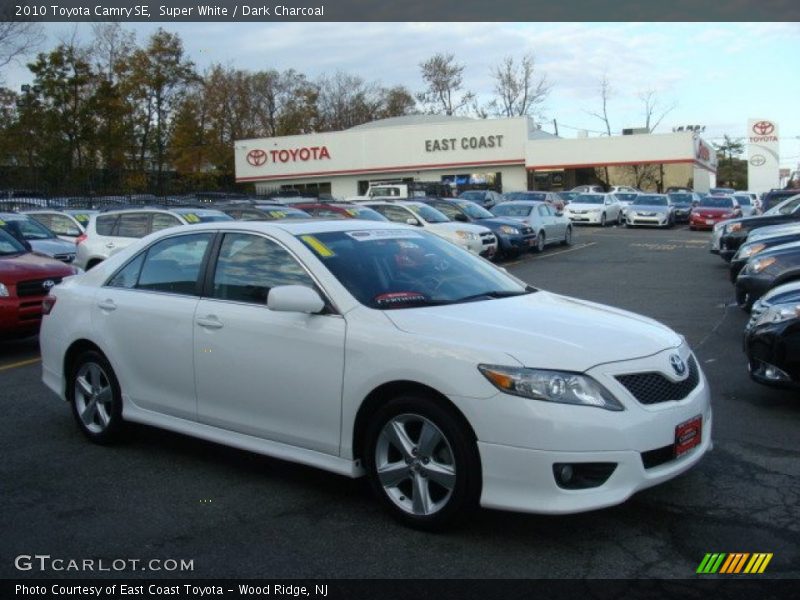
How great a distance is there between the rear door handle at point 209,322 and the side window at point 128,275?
36.9 inches

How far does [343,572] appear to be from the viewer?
3973 millimetres

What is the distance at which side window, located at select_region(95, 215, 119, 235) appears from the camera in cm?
1542

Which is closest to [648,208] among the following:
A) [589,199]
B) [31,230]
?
[589,199]

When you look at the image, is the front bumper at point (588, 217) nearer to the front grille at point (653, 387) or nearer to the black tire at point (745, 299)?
the black tire at point (745, 299)

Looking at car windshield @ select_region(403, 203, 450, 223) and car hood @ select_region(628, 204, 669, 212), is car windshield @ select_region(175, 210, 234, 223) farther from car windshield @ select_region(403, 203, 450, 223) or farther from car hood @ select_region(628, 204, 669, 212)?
car hood @ select_region(628, 204, 669, 212)

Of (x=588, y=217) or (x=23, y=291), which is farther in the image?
(x=588, y=217)

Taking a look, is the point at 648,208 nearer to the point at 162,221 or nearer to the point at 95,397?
the point at 162,221

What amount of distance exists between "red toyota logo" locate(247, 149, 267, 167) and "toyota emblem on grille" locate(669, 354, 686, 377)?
189ft

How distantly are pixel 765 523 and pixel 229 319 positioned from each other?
10.4 ft

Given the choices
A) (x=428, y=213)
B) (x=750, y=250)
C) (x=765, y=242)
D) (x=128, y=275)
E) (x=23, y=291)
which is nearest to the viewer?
(x=128, y=275)

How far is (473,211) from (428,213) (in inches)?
119

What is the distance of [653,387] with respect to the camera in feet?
14.2

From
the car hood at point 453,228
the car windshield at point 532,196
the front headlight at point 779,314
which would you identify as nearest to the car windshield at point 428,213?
the car hood at point 453,228

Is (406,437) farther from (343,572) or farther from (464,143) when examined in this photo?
(464,143)
